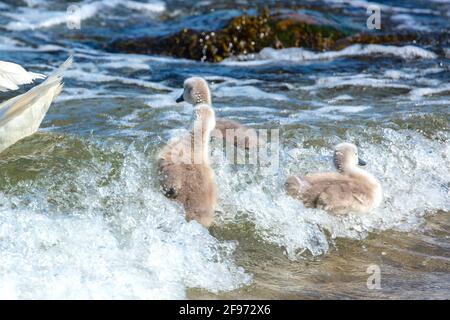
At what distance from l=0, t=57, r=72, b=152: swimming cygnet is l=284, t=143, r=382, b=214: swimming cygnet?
2042 mm

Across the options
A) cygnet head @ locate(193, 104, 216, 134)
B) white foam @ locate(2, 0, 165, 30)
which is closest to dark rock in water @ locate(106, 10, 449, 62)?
white foam @ locate(2, 0, 165, 30)

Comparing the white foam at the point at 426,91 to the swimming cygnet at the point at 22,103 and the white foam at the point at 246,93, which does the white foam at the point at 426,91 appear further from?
the swimming cygnet at the point at 22,103

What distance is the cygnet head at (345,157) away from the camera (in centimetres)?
746

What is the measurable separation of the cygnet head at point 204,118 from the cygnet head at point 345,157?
3.52 ft

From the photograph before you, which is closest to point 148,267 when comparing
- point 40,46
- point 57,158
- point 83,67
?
point 57,158

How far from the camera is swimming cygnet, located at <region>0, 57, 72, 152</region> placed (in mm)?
6379

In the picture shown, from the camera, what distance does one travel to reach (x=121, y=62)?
43.9 ft

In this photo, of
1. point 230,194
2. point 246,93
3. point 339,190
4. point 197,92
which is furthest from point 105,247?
point 246,93

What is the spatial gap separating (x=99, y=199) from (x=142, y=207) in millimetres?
361

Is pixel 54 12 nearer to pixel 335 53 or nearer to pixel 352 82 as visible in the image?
pixel 335 53

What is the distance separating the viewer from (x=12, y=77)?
720cm

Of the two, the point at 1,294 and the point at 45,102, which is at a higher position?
the point at 45,102

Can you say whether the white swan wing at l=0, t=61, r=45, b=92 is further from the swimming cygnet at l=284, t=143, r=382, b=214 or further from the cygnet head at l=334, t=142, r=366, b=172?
the cygnet head at l=334, t=142, r=366, b=172
